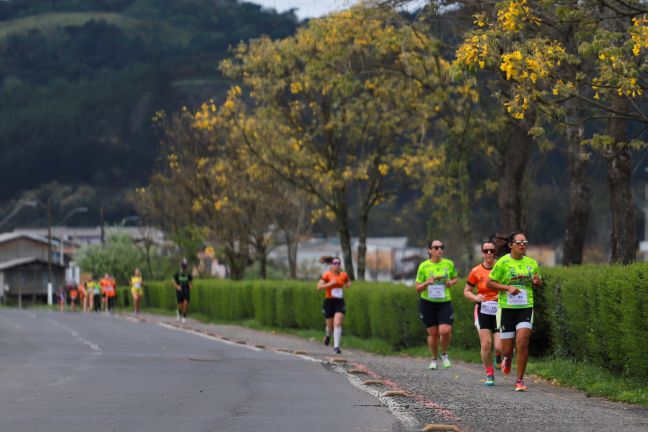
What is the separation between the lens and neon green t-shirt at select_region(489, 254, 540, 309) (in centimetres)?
1584

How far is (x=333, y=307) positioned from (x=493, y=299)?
849cm

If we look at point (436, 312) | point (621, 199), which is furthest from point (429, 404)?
point (621, 199)

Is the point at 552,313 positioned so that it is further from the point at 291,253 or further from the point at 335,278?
the point at 291,253

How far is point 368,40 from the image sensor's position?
32.9 metres

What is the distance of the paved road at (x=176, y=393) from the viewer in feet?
37.7

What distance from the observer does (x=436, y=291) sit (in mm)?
19562

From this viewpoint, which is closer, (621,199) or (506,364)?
(506,364)

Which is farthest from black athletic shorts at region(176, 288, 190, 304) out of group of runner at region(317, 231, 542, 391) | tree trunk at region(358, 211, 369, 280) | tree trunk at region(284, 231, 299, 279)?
group of runner at region(317, 231, 542, 391)

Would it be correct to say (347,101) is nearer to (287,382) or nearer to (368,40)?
(368,40)

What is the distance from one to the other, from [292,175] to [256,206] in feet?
35.3

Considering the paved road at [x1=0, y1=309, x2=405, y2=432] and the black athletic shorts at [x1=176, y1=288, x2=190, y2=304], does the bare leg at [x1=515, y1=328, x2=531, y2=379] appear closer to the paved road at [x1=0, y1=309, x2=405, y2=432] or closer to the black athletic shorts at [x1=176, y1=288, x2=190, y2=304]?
the paved road at [x1=0, y1=309, x2=405, y2=432]

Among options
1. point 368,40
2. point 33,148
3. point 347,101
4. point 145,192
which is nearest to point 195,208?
point 145,192

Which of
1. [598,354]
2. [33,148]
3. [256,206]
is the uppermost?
[33,148]

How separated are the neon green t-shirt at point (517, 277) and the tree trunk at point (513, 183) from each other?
1272 cm
